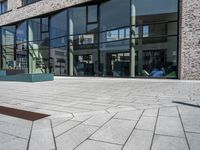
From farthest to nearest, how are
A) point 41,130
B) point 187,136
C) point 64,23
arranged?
point 64,23 < point 41,130 < point 187,136

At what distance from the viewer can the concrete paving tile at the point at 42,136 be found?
8.70 ft

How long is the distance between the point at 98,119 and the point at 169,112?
1761 millimetres

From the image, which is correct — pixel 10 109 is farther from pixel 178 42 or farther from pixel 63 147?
pixel 178 42

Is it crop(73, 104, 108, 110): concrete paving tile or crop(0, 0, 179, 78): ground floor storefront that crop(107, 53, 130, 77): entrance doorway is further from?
crop(73, 104, 108, 110): concrete paving tile

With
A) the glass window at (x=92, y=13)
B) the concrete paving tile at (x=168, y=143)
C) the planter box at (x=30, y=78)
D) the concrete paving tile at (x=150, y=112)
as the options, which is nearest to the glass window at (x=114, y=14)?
the glass window at (x=92, y=13)

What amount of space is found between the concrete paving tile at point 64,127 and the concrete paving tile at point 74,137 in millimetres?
136

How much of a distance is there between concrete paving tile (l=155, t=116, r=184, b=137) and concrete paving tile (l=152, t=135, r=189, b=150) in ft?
0.60

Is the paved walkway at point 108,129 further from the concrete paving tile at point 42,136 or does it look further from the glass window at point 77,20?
the glass window at point 77,20

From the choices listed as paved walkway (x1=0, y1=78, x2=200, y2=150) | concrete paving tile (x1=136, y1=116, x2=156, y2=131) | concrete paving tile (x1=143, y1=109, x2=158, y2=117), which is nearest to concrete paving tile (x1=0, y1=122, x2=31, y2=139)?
paved walkway (x1=0, y1=78, x2=200, y2=150)

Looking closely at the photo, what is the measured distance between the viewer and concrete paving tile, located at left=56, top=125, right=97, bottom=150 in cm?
266

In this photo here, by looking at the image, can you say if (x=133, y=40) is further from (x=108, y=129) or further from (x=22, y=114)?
(x=108, y=129)

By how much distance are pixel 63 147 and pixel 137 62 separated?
11902mm

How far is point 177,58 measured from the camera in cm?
1234

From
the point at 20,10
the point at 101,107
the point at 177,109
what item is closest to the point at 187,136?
the point at 177,109
